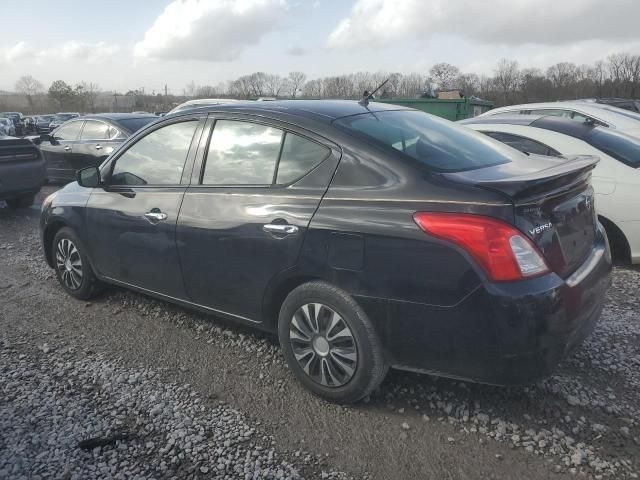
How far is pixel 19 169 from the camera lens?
8188mm

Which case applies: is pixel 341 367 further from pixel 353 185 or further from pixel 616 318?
pixel 616 318

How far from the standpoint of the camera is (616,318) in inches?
155

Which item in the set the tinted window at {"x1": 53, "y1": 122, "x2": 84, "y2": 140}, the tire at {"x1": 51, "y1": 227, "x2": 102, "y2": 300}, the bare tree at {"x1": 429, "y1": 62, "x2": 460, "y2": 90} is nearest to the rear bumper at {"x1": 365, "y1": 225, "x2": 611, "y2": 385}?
the tire at {"x1": 51, "y1": 227, "x2": 102, "y2": 300}

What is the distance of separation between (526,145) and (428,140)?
295cm

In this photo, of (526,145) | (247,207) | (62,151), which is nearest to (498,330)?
(247,207)

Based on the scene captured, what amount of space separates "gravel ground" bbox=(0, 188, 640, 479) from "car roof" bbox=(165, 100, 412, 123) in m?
1.58

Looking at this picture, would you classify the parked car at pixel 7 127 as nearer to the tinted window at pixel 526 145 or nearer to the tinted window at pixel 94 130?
the tinted window at pixel 94 130

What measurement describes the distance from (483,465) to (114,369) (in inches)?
91.1

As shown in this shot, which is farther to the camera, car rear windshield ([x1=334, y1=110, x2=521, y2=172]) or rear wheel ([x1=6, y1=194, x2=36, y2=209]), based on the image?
rear wheel ([x1=6, y1=194, x2=36, y2=209])

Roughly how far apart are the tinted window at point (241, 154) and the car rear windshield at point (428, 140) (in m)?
0.47

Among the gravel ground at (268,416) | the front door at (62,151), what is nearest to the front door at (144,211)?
the gravel ground at (268,416)

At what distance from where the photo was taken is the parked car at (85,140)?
369 inches

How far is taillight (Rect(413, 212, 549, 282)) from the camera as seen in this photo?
2344mm

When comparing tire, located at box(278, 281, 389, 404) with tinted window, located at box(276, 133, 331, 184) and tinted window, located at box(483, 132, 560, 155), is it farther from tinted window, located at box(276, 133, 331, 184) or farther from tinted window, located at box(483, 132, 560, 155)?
tinted window, located at box(483, 132, 560, 155)
